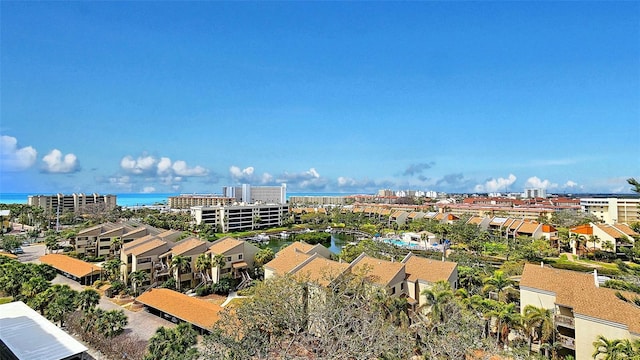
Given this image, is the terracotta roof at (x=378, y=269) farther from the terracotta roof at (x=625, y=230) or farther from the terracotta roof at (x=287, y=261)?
the terracotta roof at (x=625, y=230)

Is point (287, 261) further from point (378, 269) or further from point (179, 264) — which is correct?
point (179, 264)

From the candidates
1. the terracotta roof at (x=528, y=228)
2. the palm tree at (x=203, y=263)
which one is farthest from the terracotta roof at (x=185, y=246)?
the terracotta roof at (x=528, y=228)

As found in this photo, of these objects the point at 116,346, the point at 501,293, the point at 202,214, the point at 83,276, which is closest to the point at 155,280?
the point at 83,276

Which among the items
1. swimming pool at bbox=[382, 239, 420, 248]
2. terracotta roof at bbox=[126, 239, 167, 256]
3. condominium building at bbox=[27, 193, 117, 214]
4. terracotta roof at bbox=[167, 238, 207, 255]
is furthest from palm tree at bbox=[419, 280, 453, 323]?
condominium building at bbox=[27, 193, 117, 214]

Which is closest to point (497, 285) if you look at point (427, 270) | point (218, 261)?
point (427, 270)

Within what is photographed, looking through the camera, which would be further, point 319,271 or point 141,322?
point 141,322

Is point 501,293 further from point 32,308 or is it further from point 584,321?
point 32,308

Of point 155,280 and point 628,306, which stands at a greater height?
point 628,306
